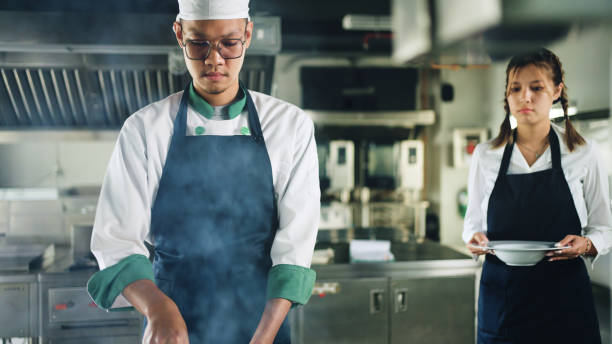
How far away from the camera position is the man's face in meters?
1.32

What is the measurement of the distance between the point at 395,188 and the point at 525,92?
3317mm

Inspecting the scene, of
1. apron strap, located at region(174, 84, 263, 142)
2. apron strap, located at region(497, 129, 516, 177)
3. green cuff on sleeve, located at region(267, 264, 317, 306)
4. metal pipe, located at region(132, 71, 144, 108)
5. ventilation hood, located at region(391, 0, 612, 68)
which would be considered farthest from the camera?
metal pipe, located at region(132, 71, 144, 108)

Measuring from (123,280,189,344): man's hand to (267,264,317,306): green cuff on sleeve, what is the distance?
24 centimetres

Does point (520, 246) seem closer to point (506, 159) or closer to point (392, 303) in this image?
point (506, 159)

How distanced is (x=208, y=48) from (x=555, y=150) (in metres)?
1.39

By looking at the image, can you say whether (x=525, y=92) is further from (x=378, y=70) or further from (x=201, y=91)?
(x=378, y=70)

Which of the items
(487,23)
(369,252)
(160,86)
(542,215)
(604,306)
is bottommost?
(604,306)

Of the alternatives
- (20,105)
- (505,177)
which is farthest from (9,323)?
(505,177)

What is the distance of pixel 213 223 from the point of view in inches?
54.5

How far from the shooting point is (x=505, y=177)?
2.00 meters

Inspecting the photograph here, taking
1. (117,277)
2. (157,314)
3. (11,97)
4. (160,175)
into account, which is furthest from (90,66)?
(157,314)

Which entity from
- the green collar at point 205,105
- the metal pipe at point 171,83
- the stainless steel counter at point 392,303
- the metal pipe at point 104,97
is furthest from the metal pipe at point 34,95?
the green collar at point 205,105

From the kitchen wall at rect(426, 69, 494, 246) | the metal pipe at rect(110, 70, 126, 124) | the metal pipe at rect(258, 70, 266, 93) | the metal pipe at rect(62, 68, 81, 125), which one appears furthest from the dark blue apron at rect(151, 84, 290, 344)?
the kitchen wall at rect(426, 69, 494, 246)

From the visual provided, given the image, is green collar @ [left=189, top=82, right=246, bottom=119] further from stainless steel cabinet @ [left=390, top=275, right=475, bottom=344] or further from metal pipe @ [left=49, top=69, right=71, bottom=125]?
metal pipe @ [left=49, top=69, right=71, bottom=125]
